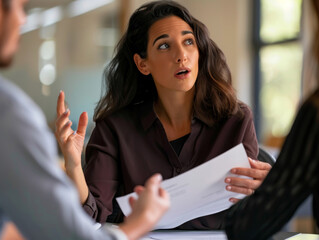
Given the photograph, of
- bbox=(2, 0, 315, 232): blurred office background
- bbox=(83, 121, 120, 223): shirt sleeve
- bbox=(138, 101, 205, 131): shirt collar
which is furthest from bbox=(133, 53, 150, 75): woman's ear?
bbox=(2, 0, 315, 232): blurred office background

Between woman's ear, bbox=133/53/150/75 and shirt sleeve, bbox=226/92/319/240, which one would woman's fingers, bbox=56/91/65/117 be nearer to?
woman's ear, bbox=133/53/150/75

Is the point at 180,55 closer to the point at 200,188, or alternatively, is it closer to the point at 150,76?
the point at 150,76

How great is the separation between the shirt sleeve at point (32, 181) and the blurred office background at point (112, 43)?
5431 millimetres

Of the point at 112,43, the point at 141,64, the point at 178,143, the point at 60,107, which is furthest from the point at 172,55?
the point at 112,43

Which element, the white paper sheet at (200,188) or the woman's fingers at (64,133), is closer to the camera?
the white paper sheet at (200,188)

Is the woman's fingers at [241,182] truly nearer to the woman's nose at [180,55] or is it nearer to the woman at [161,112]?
the woman at [161,112]

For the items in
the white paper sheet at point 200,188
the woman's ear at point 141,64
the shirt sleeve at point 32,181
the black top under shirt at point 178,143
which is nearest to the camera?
the shirt sleeve at point 32,181

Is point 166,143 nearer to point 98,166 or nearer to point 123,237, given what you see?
point 98,166

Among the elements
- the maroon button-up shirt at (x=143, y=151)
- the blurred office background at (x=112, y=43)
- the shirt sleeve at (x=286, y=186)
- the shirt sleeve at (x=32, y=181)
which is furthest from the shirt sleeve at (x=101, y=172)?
the blurred office background at (x=112, y=43)

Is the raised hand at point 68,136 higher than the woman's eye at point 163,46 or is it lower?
lower

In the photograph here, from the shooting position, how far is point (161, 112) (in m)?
1.91

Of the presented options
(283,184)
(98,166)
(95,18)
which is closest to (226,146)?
(98,166)

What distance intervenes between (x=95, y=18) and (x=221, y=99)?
16.8 ft

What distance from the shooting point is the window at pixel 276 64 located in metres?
6.32
